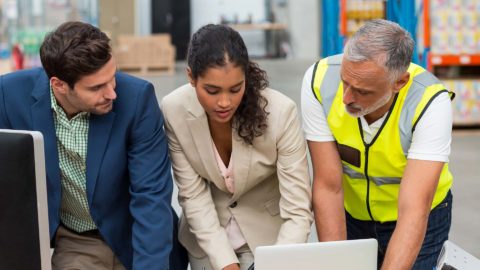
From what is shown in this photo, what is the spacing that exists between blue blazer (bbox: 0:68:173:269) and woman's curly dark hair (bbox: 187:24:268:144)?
20cm

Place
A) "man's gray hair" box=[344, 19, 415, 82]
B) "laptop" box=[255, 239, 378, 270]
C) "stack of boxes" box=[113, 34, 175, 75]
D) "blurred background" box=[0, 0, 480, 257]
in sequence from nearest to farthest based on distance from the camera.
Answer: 1. "laptop" box=[255, 239, 378, 270]
2. "man's gray hair" box=[344, 19, 415, 82]
3. "blurred background" box=[0, 0, 480, 257]
4. "stack of boxes" box=[113, 34, 175, 75]

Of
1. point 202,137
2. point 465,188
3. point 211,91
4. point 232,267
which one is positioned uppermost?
point 211,91

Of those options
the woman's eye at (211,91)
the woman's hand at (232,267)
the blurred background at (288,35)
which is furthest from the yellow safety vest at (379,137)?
the blurred background at (288,35)

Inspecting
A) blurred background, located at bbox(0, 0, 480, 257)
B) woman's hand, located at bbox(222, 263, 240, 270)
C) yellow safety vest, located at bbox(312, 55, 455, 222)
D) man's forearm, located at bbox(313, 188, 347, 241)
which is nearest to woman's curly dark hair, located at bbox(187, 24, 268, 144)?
yellow safety vest, located at bbox(312, 55, 455, 222)

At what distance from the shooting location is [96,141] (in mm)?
2352

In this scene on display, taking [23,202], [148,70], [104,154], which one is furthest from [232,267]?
[148,70]

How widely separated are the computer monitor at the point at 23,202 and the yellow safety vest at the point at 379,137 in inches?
37.9

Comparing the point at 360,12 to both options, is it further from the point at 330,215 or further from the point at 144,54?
the point at 330,215

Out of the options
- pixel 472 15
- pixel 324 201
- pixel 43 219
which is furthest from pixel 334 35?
pixel 43 219

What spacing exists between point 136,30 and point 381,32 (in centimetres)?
1400

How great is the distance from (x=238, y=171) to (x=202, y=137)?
153 mm

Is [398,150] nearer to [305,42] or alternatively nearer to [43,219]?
[43,219]

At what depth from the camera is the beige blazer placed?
2.52 m

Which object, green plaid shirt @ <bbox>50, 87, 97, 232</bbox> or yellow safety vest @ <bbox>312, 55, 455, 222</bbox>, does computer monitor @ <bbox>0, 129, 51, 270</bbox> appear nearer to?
green plaid shirt @ <bbox>50, 87, 97, 232</bbox>
